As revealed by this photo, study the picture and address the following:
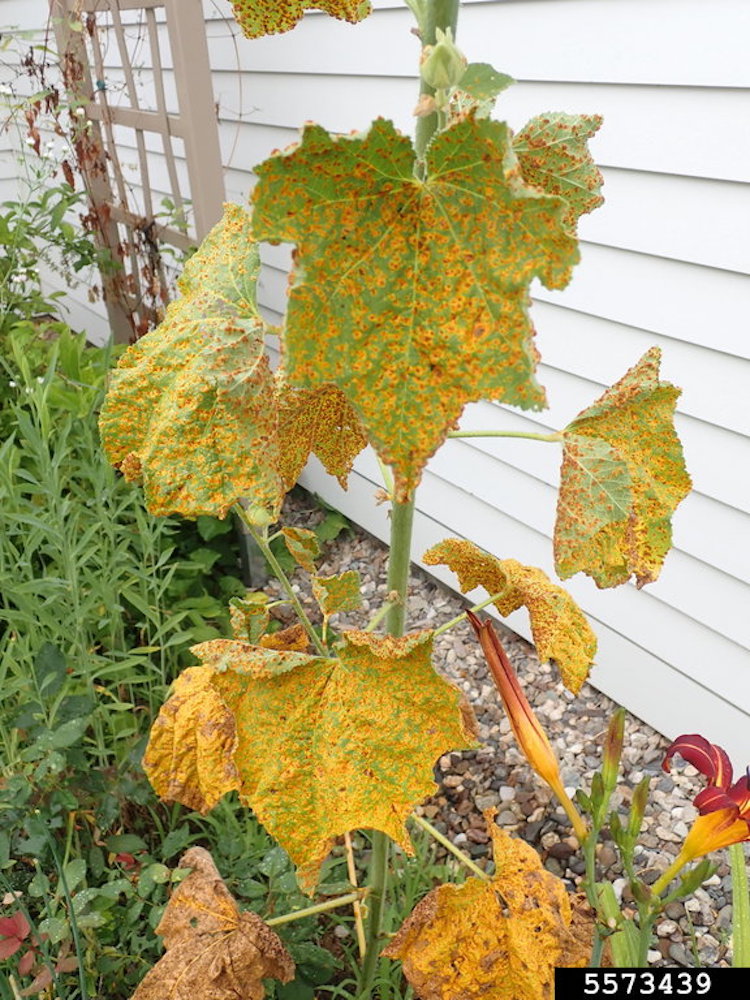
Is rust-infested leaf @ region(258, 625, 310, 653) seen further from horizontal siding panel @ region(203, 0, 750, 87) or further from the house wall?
horizontal siding panel @ region(203, 0, 750, 87)

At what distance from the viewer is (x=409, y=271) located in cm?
58

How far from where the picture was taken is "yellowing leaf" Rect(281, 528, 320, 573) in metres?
1.02

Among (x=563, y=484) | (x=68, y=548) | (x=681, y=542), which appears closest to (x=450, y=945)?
(x=563, y=484)

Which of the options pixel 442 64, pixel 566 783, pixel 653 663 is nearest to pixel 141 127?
pixel 653 663

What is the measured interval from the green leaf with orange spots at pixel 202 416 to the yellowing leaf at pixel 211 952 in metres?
0.66

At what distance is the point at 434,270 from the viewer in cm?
57

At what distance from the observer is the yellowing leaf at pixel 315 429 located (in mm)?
867

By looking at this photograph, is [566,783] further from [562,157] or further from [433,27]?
[433,27]

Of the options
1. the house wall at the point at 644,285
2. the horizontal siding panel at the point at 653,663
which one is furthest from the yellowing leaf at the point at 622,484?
the horizontal siding panel at the point at 653,663

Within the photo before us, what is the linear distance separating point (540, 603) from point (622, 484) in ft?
0.78

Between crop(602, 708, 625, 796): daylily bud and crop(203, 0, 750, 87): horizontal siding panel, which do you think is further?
crop(203, 0, 750, 87): horizontal siding panel

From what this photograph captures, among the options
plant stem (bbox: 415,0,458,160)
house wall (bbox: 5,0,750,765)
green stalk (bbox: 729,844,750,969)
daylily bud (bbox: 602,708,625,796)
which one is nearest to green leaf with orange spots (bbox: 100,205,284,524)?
plant stem (bbox: 415,0,458,160)

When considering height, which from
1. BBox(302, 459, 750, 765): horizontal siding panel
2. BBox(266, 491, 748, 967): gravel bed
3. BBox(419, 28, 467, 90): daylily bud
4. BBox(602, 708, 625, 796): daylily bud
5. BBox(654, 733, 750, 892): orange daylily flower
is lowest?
BBox(266, 491, 748, 967): gravel bed

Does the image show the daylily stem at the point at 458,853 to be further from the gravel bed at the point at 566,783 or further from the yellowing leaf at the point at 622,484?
the gravel bed at the point at 566,783
